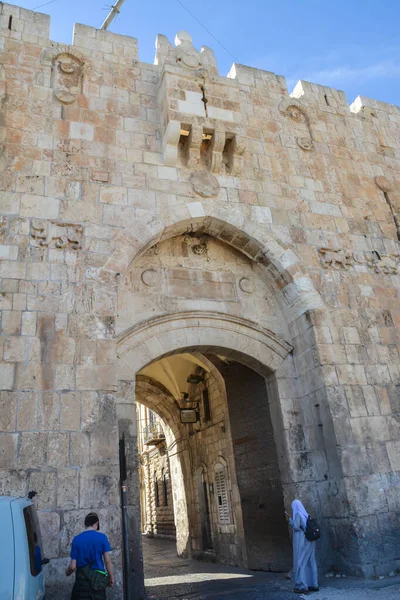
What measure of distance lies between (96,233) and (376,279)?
4537 mm

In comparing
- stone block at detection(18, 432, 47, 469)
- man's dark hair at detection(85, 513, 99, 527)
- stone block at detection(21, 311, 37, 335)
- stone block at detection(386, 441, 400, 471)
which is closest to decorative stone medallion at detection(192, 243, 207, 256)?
stone block at detection(21, 311, 37, 335)

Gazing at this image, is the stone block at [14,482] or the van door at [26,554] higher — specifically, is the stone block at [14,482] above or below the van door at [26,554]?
above

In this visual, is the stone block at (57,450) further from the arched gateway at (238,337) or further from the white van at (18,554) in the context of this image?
the white van at (18,554)

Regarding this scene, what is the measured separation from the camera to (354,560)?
5.58 m

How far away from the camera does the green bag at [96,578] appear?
3729mm

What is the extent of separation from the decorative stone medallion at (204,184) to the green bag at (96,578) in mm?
5025

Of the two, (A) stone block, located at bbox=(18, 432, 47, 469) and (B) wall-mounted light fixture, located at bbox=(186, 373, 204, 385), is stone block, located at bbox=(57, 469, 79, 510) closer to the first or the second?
(A) stone block, located at bbox=(18, 432, 47, 469)

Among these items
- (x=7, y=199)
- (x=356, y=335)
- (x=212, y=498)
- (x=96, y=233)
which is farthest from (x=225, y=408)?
(x=7, y=199)

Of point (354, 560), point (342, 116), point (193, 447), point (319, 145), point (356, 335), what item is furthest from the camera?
point (193, 447)

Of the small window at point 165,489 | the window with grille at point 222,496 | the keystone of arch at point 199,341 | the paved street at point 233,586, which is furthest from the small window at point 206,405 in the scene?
the small window at point 165,489

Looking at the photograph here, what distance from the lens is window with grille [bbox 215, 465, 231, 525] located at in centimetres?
978

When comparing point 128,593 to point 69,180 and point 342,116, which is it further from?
point 342,116

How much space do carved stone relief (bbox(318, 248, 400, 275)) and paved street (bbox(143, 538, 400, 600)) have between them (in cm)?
429

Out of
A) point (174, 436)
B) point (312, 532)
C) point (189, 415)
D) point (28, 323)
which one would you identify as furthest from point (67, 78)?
point (174, 436)
